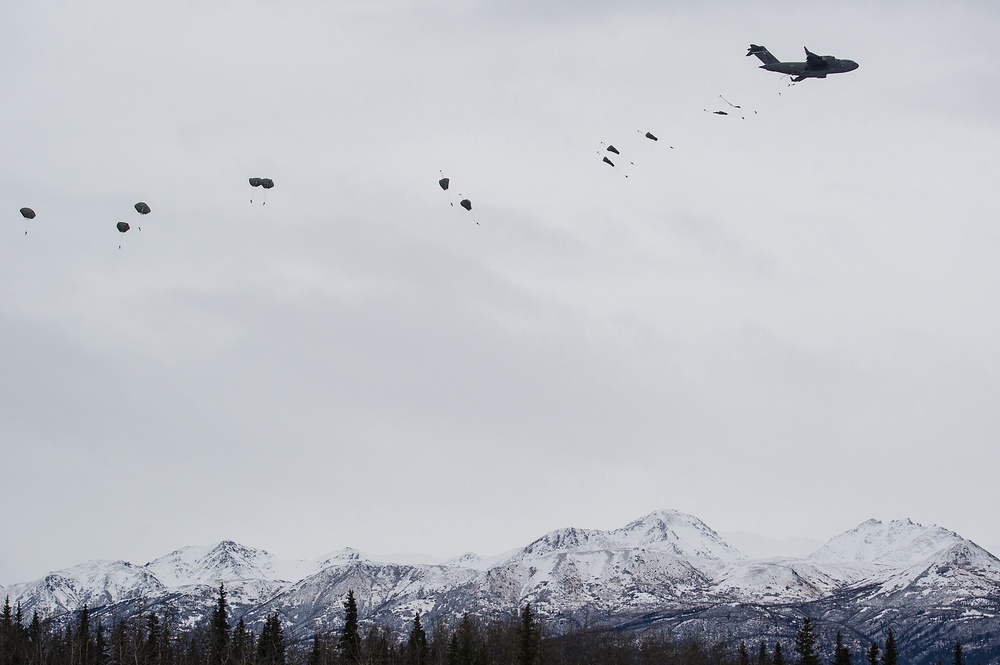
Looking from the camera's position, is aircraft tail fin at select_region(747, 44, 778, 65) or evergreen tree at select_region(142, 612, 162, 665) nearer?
aircraft tail fin at select_region(747, 44, 778, 65)

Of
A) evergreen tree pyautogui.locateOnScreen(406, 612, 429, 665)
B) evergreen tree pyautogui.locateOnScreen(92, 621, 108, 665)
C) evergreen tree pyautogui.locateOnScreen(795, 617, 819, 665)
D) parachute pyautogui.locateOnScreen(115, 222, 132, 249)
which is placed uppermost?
parachute pyautogui.locateOnScreen(115, 222, 132, 249)

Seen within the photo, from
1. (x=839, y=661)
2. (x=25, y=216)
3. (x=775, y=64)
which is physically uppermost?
(x=775, y=64)

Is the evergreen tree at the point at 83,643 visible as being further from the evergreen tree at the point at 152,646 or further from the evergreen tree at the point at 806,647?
the evergreen tree at the point at 806,647

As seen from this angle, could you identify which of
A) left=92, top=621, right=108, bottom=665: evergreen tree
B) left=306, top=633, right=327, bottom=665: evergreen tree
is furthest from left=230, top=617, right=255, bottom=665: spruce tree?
left=92, top=621, right=108, bottom=665: evergreen tree

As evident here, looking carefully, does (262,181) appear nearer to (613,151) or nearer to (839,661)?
(613,151)

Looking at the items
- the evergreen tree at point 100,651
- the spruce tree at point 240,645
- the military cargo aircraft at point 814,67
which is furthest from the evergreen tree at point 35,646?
the military cargo aircraft at point 814,67

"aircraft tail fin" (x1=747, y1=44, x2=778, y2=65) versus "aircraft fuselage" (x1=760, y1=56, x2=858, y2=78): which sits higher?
"aircraft tail fin" (x1=747, y1=44, x2=778, y2=65)

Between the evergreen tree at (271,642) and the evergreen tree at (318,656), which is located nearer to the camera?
the evergreen tree at (318,656)

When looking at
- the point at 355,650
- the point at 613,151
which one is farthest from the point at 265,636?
the point at 613,151

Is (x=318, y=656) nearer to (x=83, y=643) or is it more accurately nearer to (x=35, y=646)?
(x=83, y=643)

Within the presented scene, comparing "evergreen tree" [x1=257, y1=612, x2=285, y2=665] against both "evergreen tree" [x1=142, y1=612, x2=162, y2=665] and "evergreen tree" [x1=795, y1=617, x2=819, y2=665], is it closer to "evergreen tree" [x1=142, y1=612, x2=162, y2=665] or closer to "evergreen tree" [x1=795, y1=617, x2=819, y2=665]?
"evergreen tree" [x1=142, y1=612, x2=162, y2=665]

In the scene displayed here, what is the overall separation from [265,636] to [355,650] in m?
11.5

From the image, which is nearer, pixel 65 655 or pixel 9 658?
pixel 9 658

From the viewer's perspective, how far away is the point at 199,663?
158625 mm
